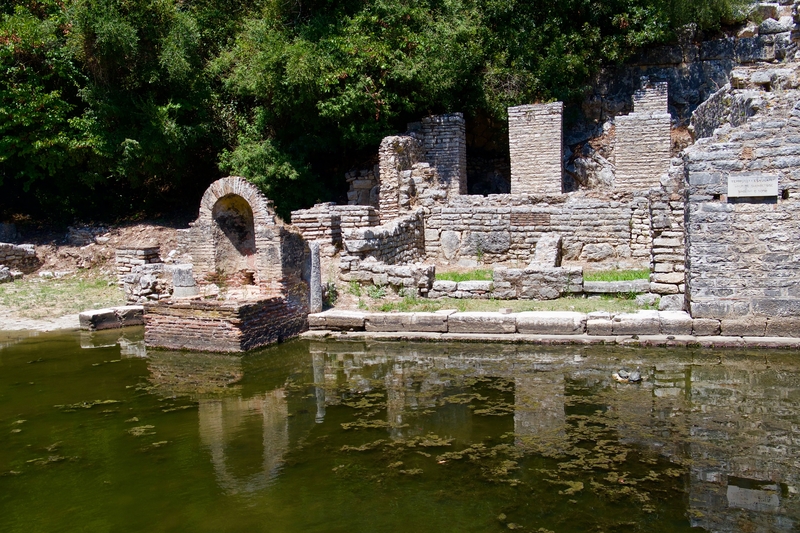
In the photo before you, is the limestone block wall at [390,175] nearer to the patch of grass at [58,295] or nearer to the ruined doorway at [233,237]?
the ruined doorway at [233,237]

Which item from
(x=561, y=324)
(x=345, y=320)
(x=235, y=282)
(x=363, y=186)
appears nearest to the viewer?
(x=561, y=324)

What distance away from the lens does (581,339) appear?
30.8 feet

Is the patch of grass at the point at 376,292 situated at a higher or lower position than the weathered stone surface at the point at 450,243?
lower

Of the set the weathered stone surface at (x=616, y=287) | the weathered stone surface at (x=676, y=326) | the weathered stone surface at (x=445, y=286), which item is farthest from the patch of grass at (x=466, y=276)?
the weathered stone surface at (x=676, y=326)

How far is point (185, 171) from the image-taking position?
20.2 metres

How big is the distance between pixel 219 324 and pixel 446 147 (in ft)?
30.8

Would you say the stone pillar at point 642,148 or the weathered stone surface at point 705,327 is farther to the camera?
the stone pillar at point 642,148

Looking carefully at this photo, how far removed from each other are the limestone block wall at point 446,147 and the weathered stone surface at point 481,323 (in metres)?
7.85

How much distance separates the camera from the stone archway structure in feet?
35.2

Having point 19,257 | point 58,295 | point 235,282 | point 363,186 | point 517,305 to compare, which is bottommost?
point 517,305

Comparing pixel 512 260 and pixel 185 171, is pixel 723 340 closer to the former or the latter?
pixel 512 260

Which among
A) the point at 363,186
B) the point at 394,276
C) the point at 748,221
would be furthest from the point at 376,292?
the point at 363,186

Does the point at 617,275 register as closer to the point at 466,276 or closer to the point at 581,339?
the point at 466,276

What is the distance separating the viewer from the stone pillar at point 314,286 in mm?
11141
